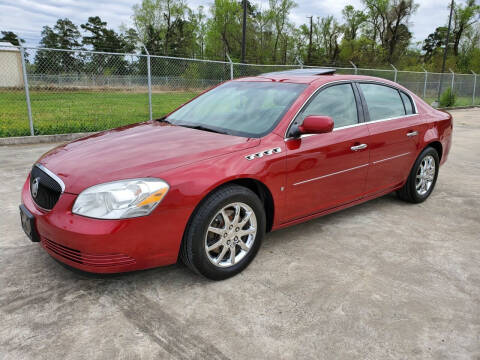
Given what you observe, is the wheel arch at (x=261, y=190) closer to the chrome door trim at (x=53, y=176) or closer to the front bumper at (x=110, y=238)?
the front bumper at (x=110, y=238)

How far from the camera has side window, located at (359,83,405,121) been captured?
3990 mm

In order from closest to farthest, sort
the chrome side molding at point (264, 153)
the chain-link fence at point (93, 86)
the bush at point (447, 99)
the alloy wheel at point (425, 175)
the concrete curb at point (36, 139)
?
the chrome side molding at point (264, 153)
the alloy wheel at point (425, 175)
the concrete curb at point (36, 139)
the chain-link fence at point (93, 86)
the bush at point (447, 99)

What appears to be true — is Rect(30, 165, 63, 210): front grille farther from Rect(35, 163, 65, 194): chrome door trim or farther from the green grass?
the green grass

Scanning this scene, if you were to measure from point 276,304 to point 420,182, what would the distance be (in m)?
2.97

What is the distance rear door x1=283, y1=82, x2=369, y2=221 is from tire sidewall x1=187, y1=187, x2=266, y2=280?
377 millimetres

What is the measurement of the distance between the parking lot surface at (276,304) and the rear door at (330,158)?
0.42 metres

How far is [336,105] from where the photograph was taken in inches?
144

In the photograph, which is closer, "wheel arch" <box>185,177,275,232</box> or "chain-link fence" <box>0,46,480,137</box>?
"wheel arch" <box>185,177,275,232</box>

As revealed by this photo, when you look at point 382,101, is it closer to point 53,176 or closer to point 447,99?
point 53,176

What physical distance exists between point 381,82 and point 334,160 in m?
1.42

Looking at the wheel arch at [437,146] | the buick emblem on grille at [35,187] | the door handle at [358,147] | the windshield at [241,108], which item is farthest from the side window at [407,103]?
the buick emblem on grille at [35,187]

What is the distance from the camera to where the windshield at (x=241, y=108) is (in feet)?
10.7

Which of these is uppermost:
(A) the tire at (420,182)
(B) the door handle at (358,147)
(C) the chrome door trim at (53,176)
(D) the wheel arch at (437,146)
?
(B) the door handle at (358,147)

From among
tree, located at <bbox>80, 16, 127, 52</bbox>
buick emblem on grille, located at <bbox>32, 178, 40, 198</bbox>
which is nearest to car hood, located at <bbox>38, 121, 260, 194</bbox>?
buick emblem on grille, located at <bbox>32, 178, 40, 198</bbox>
